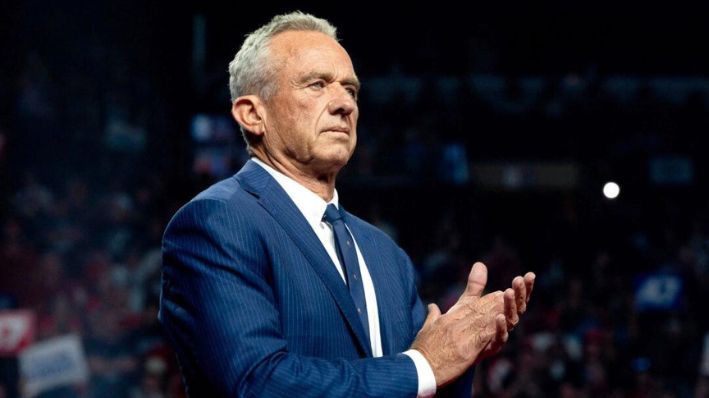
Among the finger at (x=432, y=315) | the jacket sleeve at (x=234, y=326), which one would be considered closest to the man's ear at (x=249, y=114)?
the jacket sleeve at (x=234, y=326)

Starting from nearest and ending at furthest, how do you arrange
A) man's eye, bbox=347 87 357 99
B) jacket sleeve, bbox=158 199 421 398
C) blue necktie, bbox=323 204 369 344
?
jacket sleeve, bbox=158 199 421 398 → blue necktie, bbox=323 204 369 344 → man's eye, bbox=347 87 357 99

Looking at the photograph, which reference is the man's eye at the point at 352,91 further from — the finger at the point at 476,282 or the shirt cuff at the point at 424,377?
the shirt cuff at the point at 424,377

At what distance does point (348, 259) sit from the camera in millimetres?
1883

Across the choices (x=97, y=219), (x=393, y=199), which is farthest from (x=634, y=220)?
(x=97, y=219)

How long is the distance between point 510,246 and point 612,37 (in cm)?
348

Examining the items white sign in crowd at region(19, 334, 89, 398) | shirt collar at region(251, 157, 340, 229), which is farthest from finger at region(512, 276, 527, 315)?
white sign in crowd at region(19, 334, 89, 398)

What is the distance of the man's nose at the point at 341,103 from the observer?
1890mm

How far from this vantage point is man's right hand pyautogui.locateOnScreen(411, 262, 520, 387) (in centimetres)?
174

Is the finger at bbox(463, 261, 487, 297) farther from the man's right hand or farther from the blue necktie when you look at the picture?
the blue necktie

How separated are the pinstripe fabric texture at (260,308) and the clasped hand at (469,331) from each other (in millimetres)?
61

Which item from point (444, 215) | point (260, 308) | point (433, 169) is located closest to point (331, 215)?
point (260, 308)

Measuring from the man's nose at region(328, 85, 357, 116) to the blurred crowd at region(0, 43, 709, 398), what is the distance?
182 inches

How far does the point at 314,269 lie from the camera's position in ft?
5.86

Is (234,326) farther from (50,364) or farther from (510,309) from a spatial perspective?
(50,364)
